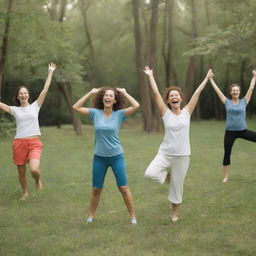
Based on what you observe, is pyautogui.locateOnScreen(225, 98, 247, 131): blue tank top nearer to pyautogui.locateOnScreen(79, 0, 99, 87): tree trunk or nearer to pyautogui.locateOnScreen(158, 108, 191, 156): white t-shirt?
pyautogui.locateOnScreen(158, 108, 191, 156): white t-shirt

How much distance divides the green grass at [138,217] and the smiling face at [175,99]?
1.76 meters

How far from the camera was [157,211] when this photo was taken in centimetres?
731

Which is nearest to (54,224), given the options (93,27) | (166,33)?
(166,33)

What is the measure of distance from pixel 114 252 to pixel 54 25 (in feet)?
51.3

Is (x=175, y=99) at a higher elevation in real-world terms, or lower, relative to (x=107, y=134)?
higher

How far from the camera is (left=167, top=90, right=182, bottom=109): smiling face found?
638 cm

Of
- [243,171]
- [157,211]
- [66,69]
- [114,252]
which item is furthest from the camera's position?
[66,69]

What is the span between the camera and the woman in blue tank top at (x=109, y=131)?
6.18 m

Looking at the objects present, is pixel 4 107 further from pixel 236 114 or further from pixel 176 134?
pixel 236 114

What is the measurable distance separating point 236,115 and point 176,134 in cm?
307

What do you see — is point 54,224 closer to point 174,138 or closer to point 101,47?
point 174,138

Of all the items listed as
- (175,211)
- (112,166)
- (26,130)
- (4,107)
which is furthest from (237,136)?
(4,107)

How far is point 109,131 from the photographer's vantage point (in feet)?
20.2

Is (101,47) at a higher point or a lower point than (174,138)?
higher
